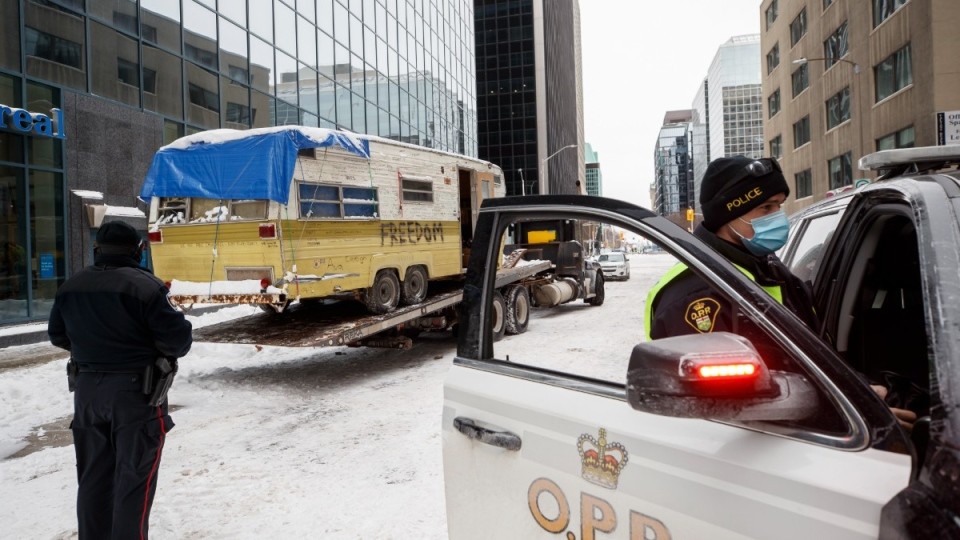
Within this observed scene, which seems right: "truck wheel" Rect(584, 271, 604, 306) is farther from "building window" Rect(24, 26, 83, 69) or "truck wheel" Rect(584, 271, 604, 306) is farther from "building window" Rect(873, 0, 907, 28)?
"building window" Rect(873, 0, 907, 28)

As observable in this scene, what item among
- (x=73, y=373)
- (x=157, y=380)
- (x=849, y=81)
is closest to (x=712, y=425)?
(x=157, y=380)

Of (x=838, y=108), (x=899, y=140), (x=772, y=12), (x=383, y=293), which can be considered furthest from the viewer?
(x=772, y=12)

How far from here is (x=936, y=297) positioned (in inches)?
53.1

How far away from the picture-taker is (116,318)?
3387 mm

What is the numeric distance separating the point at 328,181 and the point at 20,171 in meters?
9.98

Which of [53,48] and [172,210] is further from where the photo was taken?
[53,48]

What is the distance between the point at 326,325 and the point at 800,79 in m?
38.4

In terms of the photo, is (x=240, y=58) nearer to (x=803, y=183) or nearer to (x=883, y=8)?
(x=883, y=8)

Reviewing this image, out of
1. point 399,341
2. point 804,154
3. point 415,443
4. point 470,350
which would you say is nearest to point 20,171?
point 399,341

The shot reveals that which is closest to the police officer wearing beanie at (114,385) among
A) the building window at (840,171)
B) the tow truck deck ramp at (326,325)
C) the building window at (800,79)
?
the tow truck deck ramp at (326,325)

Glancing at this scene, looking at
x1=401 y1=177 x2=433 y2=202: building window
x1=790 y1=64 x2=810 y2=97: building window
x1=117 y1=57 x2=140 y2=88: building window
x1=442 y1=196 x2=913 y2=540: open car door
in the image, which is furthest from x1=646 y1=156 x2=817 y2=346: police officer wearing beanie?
x1=790 y1=64 x2=810 y2=97: building window

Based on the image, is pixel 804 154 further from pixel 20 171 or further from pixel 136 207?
pixel 20 171

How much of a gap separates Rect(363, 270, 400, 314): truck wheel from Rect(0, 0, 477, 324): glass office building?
9488mm

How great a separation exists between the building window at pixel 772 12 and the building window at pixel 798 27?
11.4 ft
